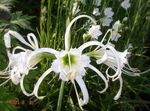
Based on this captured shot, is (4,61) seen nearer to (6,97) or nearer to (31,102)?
(6,97)

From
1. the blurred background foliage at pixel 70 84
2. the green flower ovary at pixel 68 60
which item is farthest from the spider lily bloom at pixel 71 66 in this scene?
the blurred background foliage at pixel 70 84

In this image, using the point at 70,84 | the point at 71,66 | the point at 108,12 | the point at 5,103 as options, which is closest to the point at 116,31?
the point at 108,12

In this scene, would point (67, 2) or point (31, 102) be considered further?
point (31, 102)

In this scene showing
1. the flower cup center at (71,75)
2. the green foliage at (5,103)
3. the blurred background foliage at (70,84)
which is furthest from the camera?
the blurred background foliage at (70,84)

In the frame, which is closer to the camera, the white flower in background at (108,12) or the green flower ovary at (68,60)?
the green flower ovary at (68,60)

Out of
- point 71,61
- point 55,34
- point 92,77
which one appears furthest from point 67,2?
point 71,61

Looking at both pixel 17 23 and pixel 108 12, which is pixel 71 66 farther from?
pixel 108 12

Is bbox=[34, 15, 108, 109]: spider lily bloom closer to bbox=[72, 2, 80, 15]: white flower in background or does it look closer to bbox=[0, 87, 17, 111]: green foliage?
bbox=[0, 87, 17, 111]: green foliage

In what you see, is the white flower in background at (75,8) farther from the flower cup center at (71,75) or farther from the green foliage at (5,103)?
the flower cup center at (71,75)
